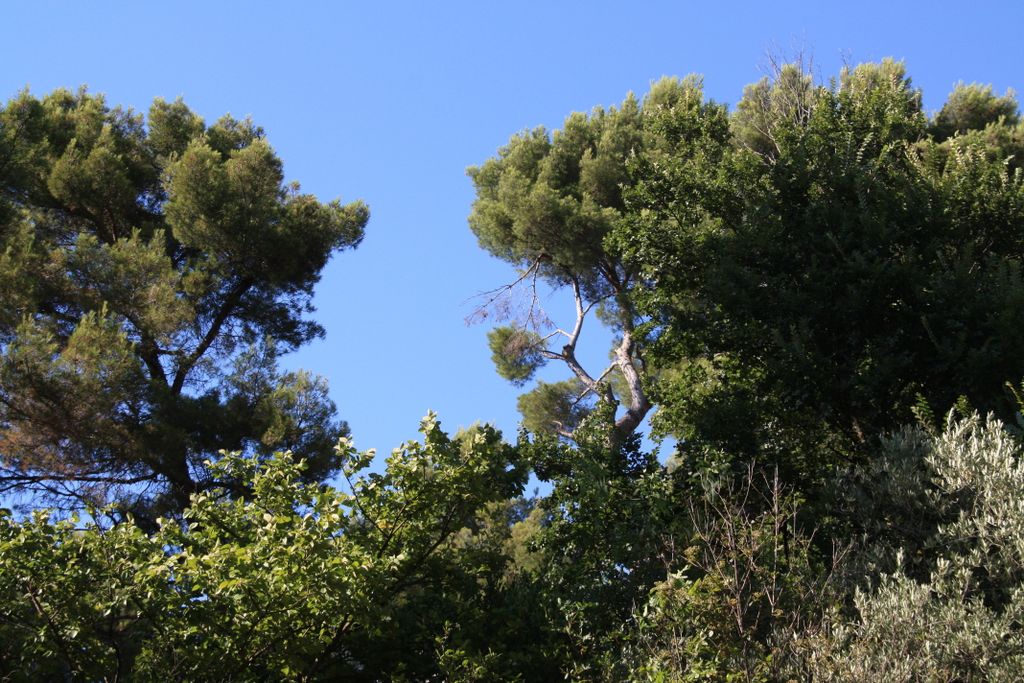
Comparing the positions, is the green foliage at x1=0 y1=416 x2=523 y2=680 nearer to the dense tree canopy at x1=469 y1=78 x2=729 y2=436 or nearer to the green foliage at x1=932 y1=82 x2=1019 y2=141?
the dense tree canopy at x1=469 y1=78 x2=729 y2=436

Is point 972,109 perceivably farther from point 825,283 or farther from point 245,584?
point 245,584

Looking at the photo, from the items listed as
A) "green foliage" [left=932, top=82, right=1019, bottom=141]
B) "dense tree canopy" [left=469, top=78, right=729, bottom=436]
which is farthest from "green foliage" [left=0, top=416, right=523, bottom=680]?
"green foliage" [left=932, top=82, right=1019, bottom=141]

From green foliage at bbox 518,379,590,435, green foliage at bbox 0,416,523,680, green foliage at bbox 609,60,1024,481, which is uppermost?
green foliage at bbox 518,379,590,435

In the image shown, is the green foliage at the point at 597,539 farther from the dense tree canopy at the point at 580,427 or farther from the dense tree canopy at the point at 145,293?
the dense tree canopy at the point at 145,293

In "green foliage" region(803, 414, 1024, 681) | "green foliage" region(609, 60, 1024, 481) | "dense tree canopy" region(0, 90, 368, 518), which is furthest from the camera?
"dense tree canopy" region(0, 90, 368, 518)

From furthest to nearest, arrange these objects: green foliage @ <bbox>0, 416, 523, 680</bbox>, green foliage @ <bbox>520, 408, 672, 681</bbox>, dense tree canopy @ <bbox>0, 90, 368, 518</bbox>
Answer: dense tree canopy @ <bbox>0, 90, 368, 518</bbox>, green foliage @ <bbox>520, 408, 672, 681</bbox>, green foliage @ <bbox>0, 416, 523, 680</bbox>

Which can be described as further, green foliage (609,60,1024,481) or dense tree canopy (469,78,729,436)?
dense tree canopy (469,78,729,436)

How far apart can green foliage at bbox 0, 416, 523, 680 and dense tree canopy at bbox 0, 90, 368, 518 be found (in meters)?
5.45

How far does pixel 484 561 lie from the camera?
8.77 meters

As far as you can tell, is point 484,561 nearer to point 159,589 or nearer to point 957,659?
point 159,589

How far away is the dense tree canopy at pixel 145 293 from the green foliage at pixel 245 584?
545 centimetres

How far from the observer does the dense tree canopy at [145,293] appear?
1260 cm

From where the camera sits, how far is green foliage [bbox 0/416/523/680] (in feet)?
21.8

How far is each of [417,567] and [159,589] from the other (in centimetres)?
197
